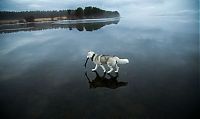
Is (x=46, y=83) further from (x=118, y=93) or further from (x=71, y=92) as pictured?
(x=118, y=93)

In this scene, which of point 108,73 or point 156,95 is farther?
point 108,73

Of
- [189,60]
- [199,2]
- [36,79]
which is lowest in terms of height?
[36,79]

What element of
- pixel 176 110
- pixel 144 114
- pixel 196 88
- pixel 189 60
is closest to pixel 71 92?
pixel 144 114

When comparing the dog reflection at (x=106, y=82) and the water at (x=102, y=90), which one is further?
the dog reflection at (x=106, y=82)

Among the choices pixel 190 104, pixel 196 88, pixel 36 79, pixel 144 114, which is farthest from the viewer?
pixel 36 79

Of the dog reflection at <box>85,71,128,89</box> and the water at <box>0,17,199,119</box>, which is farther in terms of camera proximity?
the dog reflection at <box>85,71,128,89</box>

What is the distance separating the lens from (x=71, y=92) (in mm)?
9836

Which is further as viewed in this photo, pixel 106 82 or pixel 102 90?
pixel 106 82

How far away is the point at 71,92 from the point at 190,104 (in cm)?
499

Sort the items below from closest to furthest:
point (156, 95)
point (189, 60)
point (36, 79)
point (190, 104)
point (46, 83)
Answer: point (190, 104)
point (156, 95)
point (46, 83)
point (36, 79)
point (189, 60)

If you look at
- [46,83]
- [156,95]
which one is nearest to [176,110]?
[156,95]

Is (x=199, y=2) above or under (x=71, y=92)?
above

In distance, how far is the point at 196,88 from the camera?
949cm

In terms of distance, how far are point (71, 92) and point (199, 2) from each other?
8.73 metres
